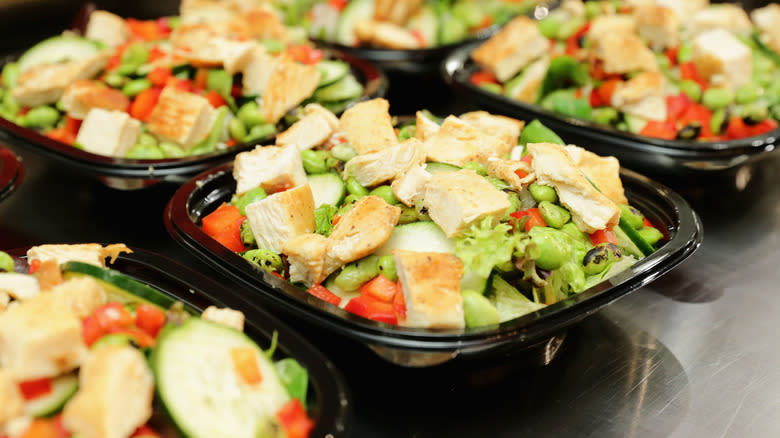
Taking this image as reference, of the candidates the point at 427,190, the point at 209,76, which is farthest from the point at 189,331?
the point at 209,76

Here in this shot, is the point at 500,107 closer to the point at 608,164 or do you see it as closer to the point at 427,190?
the point at 608,164

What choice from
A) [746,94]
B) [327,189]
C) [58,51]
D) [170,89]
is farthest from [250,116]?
[746,94]

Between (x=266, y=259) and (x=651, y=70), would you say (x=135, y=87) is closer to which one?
(x=266, y=259)

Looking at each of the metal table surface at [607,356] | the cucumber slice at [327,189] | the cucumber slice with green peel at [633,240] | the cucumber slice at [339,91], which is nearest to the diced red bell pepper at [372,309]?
the metal table surface at [607,356]

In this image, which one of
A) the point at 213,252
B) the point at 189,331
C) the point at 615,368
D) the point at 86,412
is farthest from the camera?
the point at 615,368

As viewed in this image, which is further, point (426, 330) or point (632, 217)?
point (632, 217)

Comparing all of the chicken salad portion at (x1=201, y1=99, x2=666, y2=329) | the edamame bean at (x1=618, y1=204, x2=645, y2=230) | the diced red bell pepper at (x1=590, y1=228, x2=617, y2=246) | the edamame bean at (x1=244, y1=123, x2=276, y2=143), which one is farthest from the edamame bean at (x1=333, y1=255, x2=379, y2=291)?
the edamame bean at (x1=244, y1=123, x2=276, y2=143)

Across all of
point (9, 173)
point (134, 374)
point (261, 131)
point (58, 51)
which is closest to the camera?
point (134, 374)
